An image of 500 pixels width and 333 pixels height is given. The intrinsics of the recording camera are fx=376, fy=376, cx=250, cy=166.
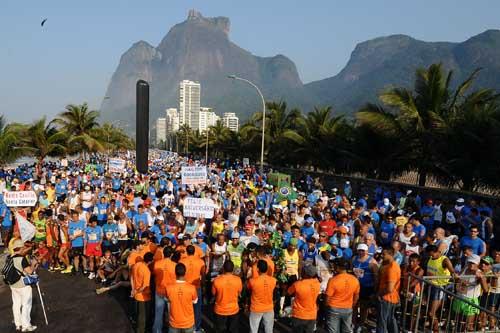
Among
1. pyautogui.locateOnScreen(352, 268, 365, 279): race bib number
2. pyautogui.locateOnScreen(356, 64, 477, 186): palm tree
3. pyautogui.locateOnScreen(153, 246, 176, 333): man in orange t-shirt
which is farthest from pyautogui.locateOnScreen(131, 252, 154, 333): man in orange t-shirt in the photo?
pyautogui.locateOnScreen(356, 64, 477, 186): palm tree

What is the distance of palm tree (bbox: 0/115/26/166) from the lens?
2178cm

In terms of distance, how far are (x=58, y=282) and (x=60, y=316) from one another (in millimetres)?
1895

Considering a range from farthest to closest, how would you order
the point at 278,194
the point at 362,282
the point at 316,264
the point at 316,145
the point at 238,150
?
1. the point at 238,150
2. the point at 316,145
3. the point at 278,194
4. the point at 316,264
5. the point at 362,282

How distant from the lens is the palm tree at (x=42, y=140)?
2666 cm

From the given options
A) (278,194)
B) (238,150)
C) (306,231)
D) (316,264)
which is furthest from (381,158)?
(238,150)

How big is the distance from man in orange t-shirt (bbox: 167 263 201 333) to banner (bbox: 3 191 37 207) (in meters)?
7.26

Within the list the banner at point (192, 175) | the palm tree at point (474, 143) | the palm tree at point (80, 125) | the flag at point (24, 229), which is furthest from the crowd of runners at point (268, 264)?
the palm tree at point (80, 125)

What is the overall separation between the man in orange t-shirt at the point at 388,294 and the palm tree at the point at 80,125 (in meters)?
30.8

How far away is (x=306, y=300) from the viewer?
5.57 metres

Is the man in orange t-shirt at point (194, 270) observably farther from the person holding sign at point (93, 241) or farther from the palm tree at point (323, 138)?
the palm tree at point (323, 138)

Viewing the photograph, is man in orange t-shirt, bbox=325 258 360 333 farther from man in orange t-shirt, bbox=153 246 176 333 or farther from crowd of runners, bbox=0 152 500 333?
man in orange t-shirt, bbox=153 246 176 333

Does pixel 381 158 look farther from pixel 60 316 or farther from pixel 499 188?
pixel 60 316

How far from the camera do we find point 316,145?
2717cm

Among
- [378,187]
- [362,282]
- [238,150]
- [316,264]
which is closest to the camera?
[362,282]
